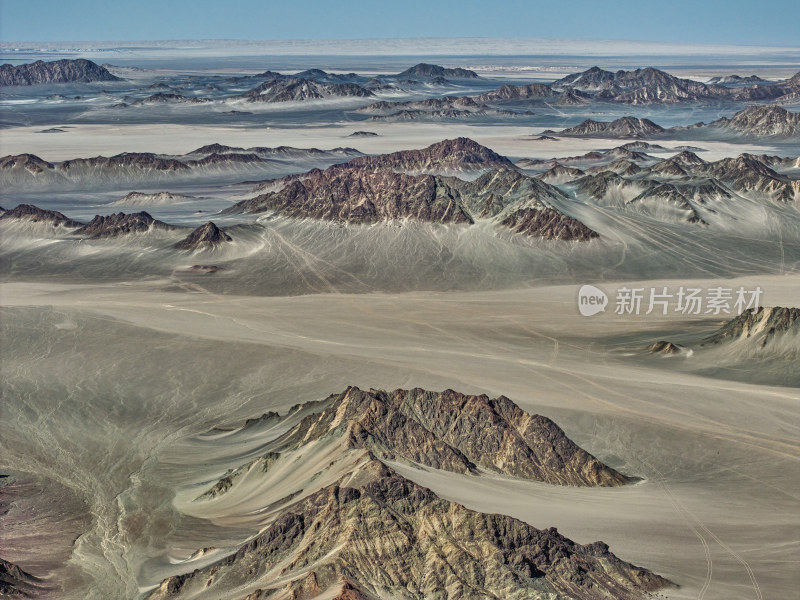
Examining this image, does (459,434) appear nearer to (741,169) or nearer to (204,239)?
(204,239)

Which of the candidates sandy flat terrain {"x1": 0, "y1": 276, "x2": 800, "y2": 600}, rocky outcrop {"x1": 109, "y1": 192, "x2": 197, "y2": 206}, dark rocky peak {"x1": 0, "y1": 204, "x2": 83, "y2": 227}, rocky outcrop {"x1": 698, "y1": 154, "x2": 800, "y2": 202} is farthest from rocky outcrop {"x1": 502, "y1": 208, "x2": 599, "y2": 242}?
rocky outcrop {"x1": 109, "y1": 192, "x2": 197, "y2": 206}

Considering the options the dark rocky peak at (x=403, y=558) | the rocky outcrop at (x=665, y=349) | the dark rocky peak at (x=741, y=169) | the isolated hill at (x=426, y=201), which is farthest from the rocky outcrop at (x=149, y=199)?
the dark rocky peak at (x=403, y=558)

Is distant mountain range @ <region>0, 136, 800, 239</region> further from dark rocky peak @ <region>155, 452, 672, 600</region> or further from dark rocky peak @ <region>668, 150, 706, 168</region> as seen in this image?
dark rocky peak @ <region>155, 452, 672, 600</region>

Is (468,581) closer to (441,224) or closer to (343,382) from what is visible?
(343,382)

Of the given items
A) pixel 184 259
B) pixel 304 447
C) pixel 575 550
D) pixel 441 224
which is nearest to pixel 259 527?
pixel 304 447

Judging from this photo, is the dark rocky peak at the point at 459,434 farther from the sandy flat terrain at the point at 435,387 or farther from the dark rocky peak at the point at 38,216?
the dark rocky peak at the point at 38,216

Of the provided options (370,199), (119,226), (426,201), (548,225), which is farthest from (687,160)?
(119,226)
